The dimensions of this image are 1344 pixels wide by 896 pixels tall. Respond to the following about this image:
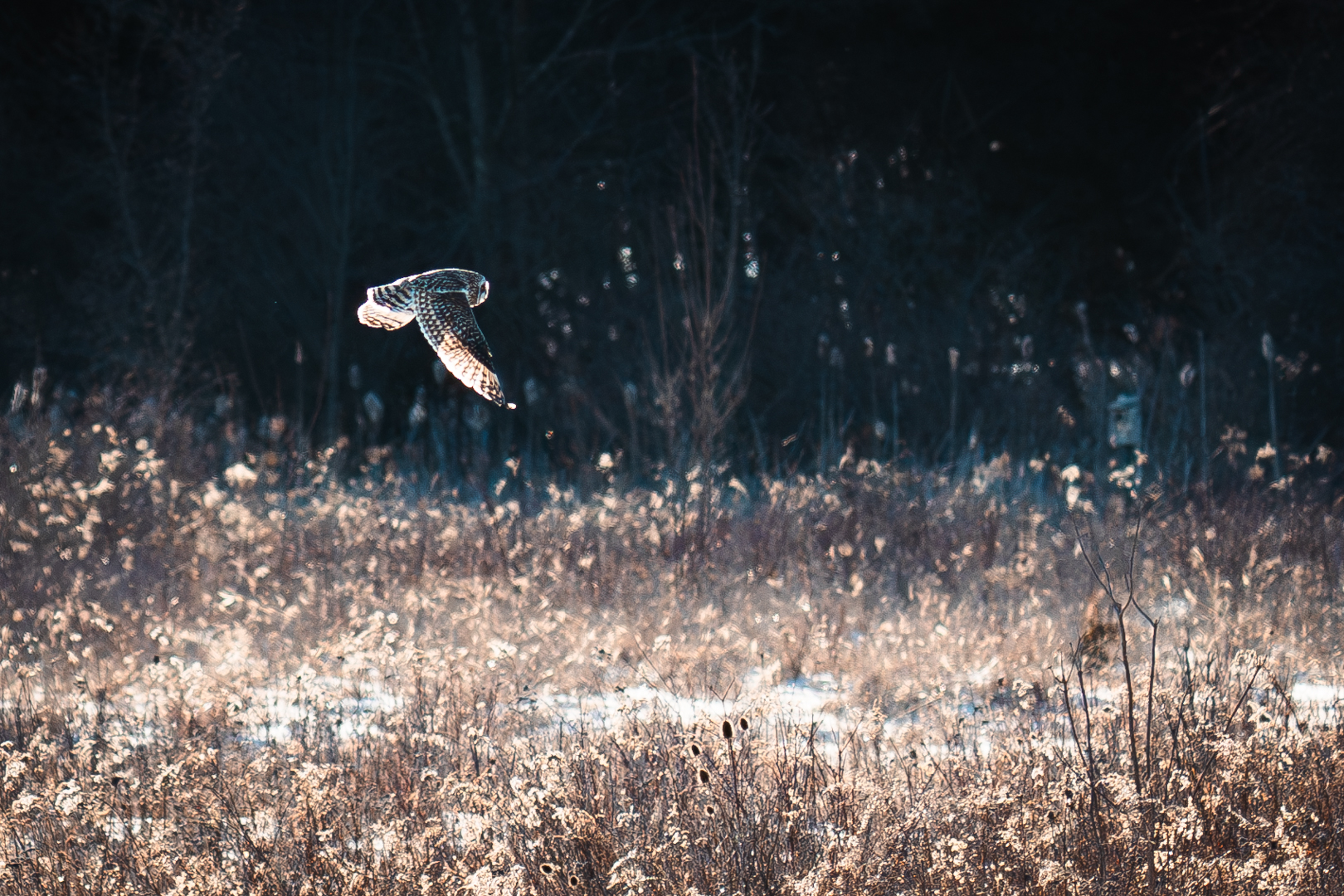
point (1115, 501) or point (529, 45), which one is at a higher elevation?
point (529, 45)

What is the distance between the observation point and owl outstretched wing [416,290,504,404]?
1.86 m

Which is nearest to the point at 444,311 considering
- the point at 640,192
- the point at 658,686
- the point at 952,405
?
the point at 658,686

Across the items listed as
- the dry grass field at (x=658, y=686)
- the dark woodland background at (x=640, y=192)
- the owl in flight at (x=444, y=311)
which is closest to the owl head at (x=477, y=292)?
the owl in flight at (x=444, y=311)

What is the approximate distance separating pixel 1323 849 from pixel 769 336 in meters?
10.1

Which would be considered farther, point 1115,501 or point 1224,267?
point 1224,267

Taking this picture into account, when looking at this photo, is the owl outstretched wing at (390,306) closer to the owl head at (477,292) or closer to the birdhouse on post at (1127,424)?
the owl head at (477,292)

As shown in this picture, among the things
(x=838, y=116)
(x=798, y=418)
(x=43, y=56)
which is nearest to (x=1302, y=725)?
(x=798, y=418)

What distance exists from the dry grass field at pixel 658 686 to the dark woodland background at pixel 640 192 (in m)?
4.69

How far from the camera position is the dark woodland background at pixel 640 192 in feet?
39.6

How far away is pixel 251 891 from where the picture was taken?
91.0 inches

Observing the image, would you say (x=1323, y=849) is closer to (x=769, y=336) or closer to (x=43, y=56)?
(x=769, y=336)

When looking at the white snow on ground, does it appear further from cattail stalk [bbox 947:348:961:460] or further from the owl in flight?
cattail stalk [bbox 947:348:961:460]

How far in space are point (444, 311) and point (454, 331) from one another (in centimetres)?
4

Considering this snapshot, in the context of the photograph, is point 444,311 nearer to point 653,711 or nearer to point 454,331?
point 454,331
